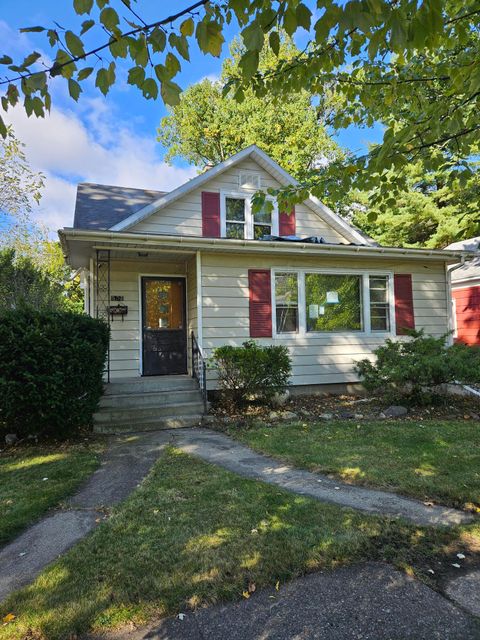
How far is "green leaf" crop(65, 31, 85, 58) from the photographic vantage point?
2059mm

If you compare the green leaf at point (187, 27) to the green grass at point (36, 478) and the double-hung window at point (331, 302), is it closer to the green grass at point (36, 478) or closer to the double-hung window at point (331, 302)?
the green grass at point (36, 478)

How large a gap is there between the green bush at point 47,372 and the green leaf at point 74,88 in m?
4.08

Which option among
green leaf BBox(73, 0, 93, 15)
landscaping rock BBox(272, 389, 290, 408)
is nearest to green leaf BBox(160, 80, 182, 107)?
green leaf BBox(73, 0, 93, 15)

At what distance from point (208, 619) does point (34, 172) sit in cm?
1465

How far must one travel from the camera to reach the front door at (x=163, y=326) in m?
9.27

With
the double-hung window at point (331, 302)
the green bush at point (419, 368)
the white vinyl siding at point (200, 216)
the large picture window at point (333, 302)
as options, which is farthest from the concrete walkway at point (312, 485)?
the white vinyl siding at point (200, 216)

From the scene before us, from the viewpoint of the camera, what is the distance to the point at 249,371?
771 cm

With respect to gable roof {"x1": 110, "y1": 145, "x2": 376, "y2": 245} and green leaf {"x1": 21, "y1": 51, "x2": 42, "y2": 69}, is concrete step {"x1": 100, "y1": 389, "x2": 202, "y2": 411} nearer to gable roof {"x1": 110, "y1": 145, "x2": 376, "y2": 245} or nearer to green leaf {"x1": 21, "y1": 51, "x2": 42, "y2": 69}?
gable roof {"x1": 110, "y1": 145, "x2": 376, "y2": 245}

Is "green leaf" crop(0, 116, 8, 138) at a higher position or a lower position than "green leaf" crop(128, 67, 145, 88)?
lower

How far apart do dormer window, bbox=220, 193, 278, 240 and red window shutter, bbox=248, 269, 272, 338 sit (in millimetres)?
1622

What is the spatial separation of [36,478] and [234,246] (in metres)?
5.55

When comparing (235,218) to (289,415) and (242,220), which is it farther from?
(289,415)

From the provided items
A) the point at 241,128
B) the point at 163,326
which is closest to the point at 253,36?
the point at 163,326

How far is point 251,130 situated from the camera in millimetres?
22906
